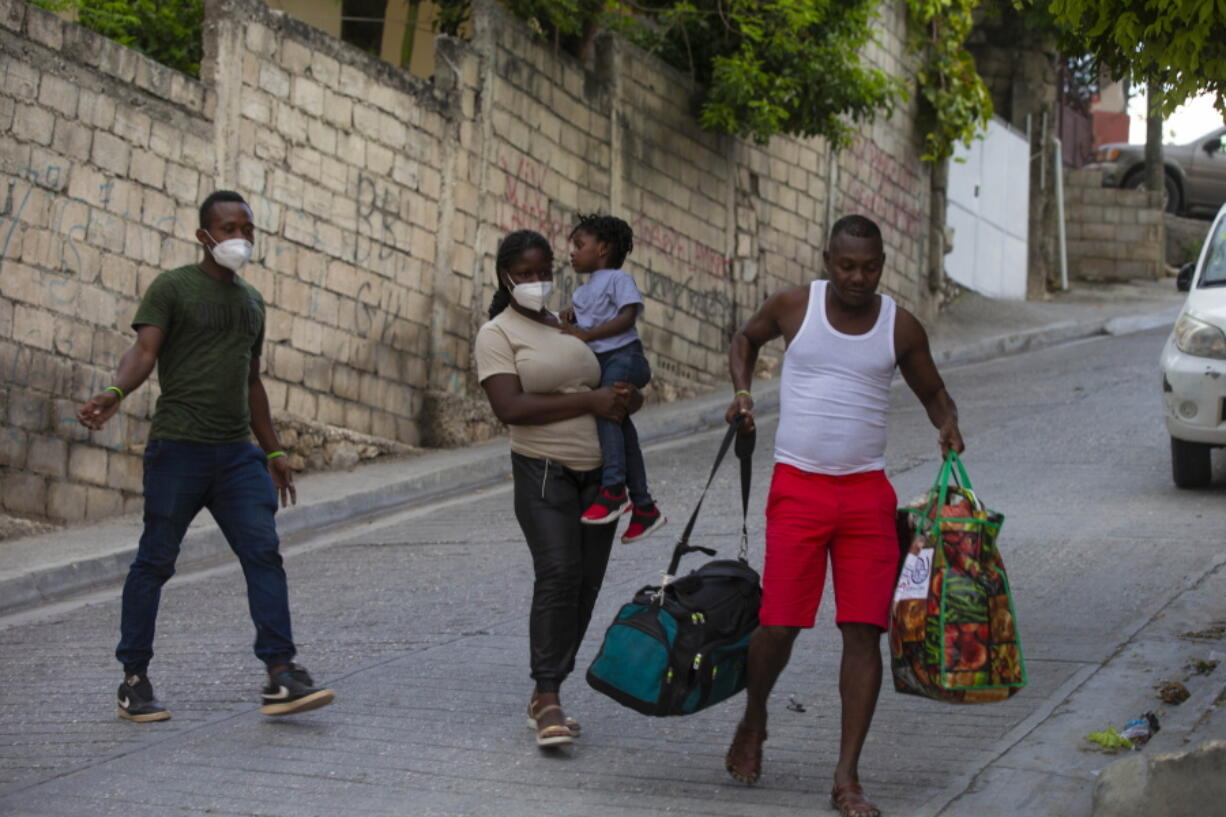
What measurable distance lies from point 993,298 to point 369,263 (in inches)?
487

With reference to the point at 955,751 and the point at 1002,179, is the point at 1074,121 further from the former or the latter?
the point at 955,751

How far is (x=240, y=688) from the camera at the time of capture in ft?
21.9

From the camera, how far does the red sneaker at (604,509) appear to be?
571cm

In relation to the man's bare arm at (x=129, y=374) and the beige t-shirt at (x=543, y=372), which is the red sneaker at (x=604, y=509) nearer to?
the beige t-shirt at (x=543, y=372)

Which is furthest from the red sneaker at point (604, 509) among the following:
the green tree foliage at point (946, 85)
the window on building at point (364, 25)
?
the green tree foliage at point (946, 85)

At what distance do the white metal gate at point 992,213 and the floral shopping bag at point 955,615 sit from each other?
17626mm

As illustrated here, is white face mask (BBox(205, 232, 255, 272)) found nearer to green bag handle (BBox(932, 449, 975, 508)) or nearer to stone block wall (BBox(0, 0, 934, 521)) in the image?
green bag handle (BBox(932, 449, 975, 508))

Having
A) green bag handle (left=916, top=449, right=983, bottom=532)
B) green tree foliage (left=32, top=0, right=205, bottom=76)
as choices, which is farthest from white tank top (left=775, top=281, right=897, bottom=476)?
green tree foliage (left=32, top=0, right=205, bottom=76)

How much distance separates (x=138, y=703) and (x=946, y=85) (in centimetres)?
1700

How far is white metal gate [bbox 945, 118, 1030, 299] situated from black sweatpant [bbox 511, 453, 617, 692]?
17.0 metres

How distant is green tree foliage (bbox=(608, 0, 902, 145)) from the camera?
16141 millimetres

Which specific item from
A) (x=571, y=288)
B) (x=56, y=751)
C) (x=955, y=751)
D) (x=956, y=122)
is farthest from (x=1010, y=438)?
(x=956, y=122)

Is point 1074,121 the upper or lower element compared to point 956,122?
upper

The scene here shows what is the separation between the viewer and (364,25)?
59.5 feet
